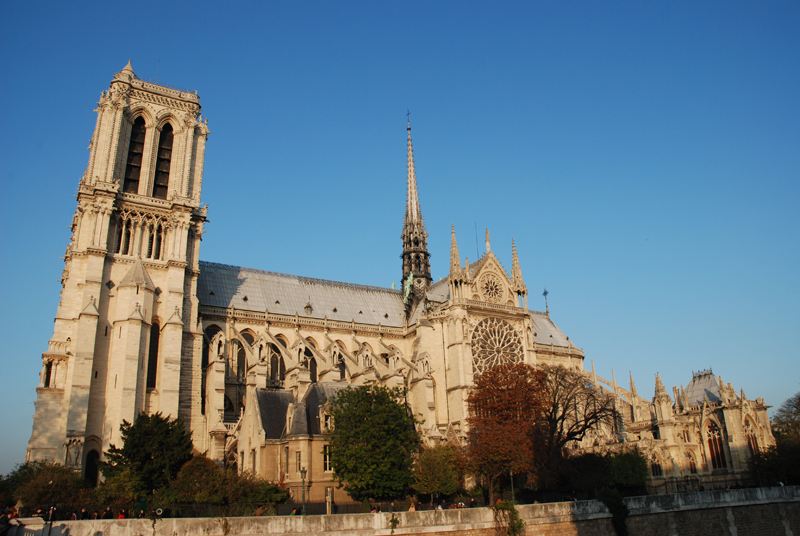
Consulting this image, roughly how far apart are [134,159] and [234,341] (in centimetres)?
1432

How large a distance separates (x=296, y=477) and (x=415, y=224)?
33.6 meters

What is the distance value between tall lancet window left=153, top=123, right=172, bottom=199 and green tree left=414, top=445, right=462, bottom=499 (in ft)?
82.3

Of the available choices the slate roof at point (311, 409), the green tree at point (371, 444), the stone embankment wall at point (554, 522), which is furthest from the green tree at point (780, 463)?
the slate roof at point (311, 409)

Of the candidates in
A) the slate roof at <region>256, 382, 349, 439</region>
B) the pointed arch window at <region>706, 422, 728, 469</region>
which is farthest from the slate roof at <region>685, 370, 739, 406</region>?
the slate roof at <region>256, 382, 349, 439</region>

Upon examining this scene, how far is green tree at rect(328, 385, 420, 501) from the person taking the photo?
1197 inches

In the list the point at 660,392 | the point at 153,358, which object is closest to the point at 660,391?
the point at 660,392

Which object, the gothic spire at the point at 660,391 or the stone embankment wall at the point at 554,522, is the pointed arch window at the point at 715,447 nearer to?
the gothic spire at the point at 660,391

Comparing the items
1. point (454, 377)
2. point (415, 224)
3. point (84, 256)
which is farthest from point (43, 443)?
point (415, 224)

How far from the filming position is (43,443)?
3372 cm

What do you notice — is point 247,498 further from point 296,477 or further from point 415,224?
point 415,224

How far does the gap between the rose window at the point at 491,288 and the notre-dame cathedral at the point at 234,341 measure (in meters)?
0.14

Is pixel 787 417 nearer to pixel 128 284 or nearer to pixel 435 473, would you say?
pixel 435 473

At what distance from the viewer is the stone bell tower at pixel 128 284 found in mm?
34812

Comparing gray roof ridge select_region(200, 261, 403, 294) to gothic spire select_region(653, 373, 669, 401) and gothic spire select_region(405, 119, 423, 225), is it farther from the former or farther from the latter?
gothic spire select_region(653, 373, 669, 401)
